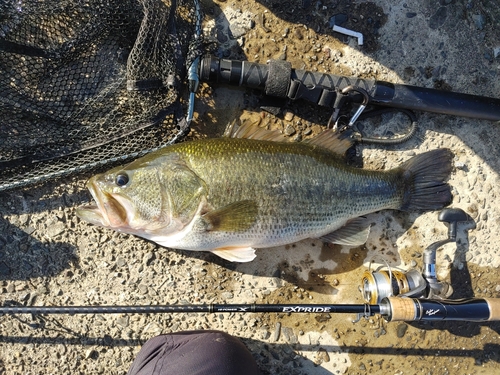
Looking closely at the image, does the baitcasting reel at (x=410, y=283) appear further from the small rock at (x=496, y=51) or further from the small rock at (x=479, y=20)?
the small rock at (x=479, y=20)

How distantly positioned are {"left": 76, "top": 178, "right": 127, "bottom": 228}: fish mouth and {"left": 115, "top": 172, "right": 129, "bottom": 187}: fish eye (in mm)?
102

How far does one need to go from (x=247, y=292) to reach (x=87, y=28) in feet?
7.58

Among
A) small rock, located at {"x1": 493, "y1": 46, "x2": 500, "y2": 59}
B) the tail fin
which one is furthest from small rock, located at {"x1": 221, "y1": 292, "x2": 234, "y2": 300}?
small rock, located at {"x1": 493, "y1": 46, "x2": 500, "y2": 59}

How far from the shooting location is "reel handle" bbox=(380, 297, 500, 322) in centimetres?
267

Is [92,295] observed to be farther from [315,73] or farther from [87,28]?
[315,73]

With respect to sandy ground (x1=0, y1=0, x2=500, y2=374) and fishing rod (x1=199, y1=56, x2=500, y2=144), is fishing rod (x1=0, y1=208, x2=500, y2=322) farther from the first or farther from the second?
fishing rod (x1=199, y1=56, x2=500, y2=144)

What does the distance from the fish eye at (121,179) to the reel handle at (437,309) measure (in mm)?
1967

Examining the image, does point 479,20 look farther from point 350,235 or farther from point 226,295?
point 226,295

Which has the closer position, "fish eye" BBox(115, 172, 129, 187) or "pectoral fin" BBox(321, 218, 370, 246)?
"fish eye" BBox(115, 172, 129, 187)

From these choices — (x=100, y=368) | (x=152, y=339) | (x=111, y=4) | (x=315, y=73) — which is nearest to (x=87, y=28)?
(x=111, y=4)

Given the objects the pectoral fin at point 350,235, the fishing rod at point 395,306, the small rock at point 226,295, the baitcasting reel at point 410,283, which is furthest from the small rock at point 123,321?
the baitcasting reel at point 410,283

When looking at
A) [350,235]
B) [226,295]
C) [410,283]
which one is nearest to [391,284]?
[410,283]

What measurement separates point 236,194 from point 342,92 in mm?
1093

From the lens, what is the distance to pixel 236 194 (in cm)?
263
